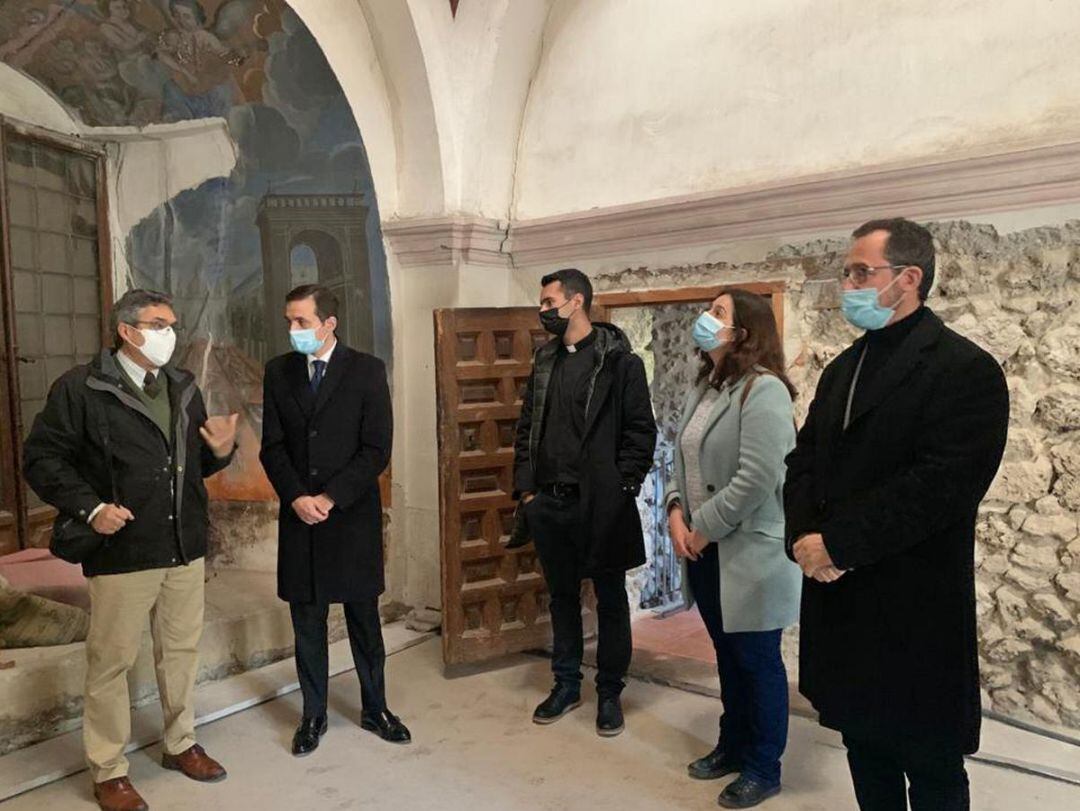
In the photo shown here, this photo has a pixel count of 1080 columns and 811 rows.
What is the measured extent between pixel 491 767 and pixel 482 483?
5.34ft

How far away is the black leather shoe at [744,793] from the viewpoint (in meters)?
3.19

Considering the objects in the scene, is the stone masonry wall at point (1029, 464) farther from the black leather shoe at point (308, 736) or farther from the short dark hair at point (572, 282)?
the black leather shoe at point (308, 736)

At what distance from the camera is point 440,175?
5.31 metres

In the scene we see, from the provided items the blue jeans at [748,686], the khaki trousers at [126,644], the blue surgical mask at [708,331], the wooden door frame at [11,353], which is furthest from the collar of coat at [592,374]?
the wooden door frame at [11,353]

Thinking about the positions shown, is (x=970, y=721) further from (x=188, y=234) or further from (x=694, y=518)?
(x=188, y=234)

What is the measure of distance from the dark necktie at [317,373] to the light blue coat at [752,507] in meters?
1.62

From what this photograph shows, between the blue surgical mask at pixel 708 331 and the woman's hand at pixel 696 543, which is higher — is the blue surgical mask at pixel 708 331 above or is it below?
above

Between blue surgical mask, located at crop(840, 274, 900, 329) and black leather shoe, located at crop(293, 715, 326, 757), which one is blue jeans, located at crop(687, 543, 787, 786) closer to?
blue surgical mask, located at crop(840, 274, 900, 329)

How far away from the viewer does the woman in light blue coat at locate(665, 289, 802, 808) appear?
3.02m

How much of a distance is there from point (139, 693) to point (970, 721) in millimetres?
3712

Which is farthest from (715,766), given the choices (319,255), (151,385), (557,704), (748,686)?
(319,255)

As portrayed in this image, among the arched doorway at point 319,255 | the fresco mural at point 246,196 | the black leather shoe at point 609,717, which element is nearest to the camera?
the black leather shoe at point 609,717

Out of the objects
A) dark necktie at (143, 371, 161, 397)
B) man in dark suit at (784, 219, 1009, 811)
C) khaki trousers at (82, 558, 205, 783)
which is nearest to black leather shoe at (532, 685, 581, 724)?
khaki trousers at (82, 558, 205, 783)

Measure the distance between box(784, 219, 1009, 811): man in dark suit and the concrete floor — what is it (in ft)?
3.98
